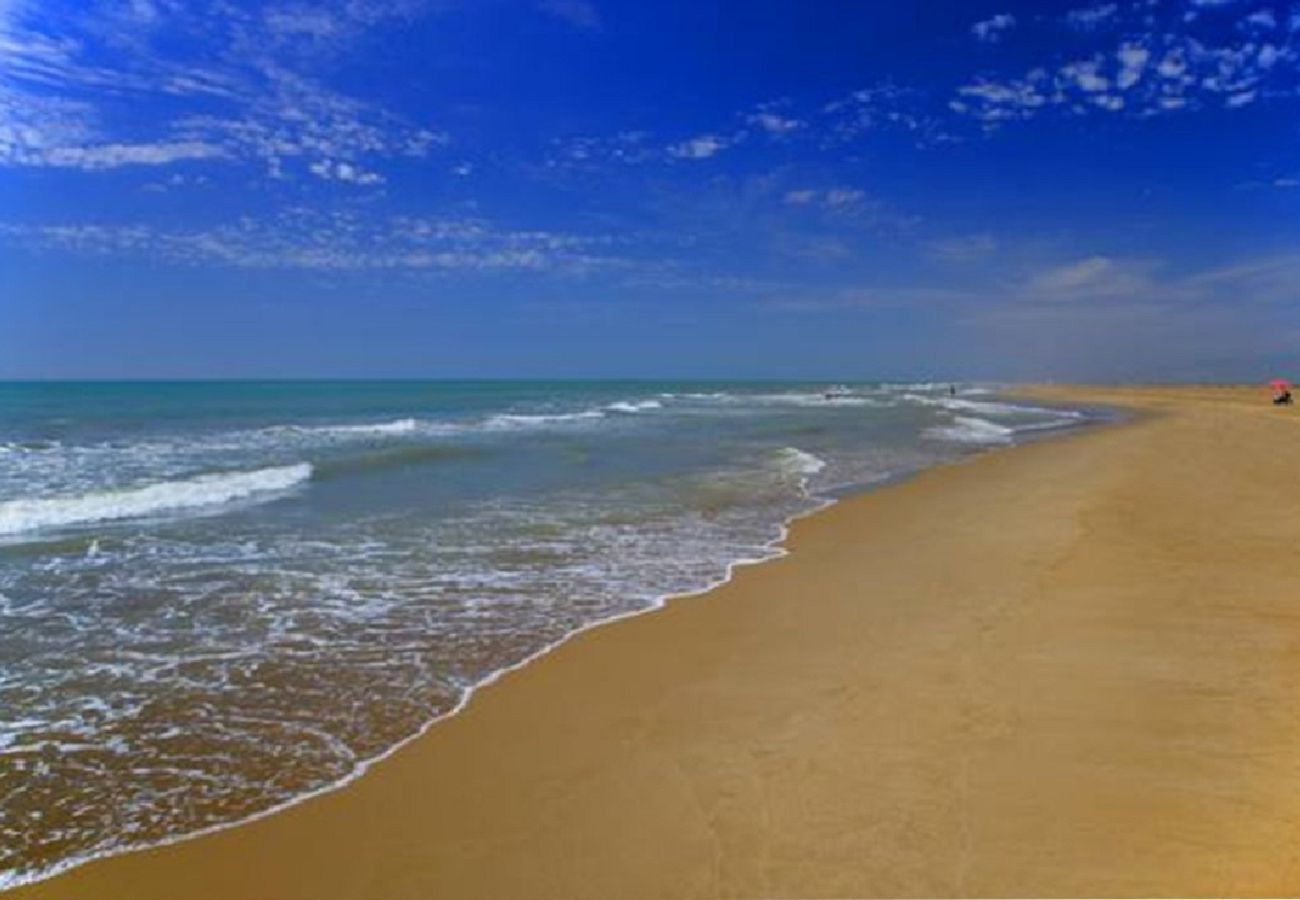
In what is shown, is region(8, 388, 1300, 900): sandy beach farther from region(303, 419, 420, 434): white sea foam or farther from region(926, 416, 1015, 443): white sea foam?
region(303, 419, 420, 434): white sea foam

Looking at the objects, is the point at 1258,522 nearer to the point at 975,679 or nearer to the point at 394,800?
the point at 975,679

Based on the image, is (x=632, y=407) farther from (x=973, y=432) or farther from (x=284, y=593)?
(x=284, y=593)

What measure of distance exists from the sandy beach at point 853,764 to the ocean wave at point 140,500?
10417 millimetres

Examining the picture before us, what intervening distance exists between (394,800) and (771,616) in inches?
169

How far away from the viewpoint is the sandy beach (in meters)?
3.70

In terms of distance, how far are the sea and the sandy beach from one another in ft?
1.72

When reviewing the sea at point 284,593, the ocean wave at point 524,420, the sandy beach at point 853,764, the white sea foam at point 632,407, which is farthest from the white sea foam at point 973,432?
the white sea foam at point 632,407

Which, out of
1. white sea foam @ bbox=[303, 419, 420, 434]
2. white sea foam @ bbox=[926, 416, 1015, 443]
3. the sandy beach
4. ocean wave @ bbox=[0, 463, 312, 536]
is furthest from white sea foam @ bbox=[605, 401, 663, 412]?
the sandy beach

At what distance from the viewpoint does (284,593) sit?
886cm

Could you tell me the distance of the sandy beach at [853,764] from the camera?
146 inches

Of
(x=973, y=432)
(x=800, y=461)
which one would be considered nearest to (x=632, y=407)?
(x=973, y=432)

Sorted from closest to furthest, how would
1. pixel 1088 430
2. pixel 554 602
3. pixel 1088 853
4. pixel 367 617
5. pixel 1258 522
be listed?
pixel 1088 853 < pixel 367 617 < pixel 554 602 < pixel 1258 522 < pixel 1088 430

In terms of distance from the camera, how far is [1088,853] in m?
3.74

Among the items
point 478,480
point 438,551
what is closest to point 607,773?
point 438,551
